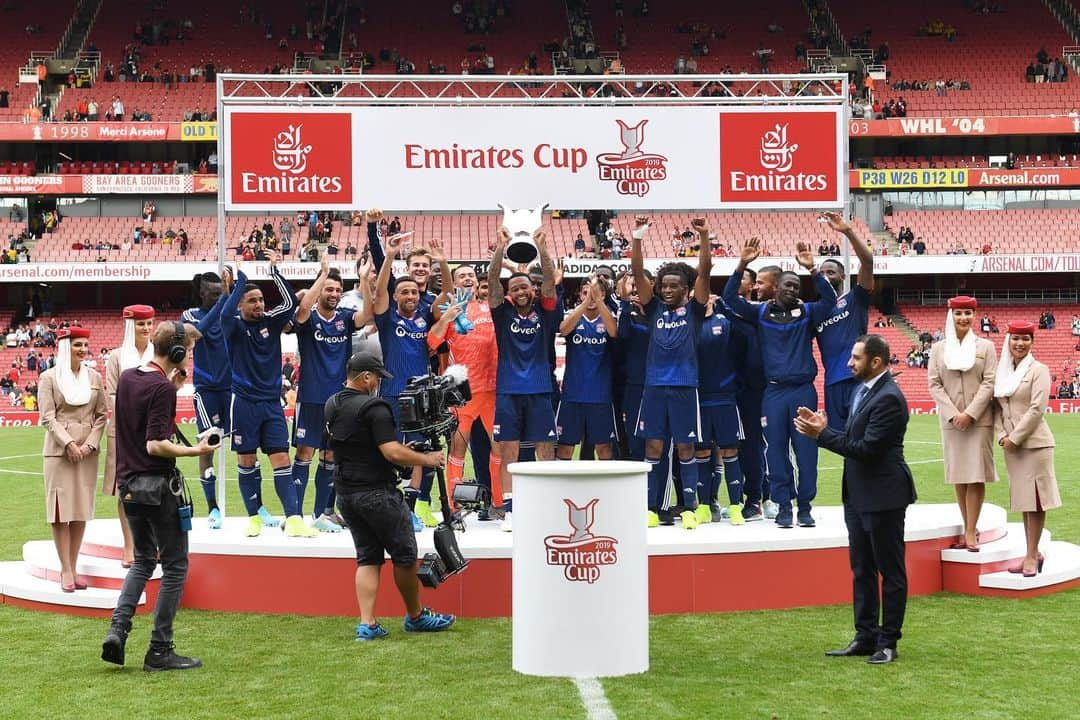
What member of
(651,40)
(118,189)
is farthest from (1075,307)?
(118,189)

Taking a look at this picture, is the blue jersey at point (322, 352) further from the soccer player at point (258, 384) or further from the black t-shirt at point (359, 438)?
the black t-shirt at point (359, 438)

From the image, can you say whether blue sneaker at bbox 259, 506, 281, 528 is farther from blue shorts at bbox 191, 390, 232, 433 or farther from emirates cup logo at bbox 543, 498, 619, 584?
emirates cup logo at bbox 543, 498, 619, 584

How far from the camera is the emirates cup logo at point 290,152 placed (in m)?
11.9

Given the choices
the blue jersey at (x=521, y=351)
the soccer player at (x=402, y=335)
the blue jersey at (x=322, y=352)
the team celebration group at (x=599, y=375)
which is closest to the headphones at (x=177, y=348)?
the team celebration group at (x=599, y=375)

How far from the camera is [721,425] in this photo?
409 inches

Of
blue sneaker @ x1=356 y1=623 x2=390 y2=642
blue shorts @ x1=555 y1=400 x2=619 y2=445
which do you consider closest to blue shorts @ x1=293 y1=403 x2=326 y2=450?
blue shorts @ x1=555 y1=400 x2=619 y2=445

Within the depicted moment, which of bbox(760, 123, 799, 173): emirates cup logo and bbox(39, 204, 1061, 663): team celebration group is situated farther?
bbox(760, 123, 799, 173): emirates cup logo

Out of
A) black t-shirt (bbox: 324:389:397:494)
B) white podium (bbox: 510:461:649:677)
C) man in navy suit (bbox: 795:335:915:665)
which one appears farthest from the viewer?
black t-shirt (bbox: 324:389:397:494)

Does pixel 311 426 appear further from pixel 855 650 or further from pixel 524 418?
pixel 855 650

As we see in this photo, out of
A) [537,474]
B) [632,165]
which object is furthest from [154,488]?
[632,165]

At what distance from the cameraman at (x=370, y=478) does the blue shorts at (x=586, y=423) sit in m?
2.55

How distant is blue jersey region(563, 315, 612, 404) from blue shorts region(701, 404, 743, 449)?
800mm

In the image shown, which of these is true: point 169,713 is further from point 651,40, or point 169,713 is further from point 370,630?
point 651,40

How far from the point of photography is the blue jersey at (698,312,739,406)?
10.4 metres
